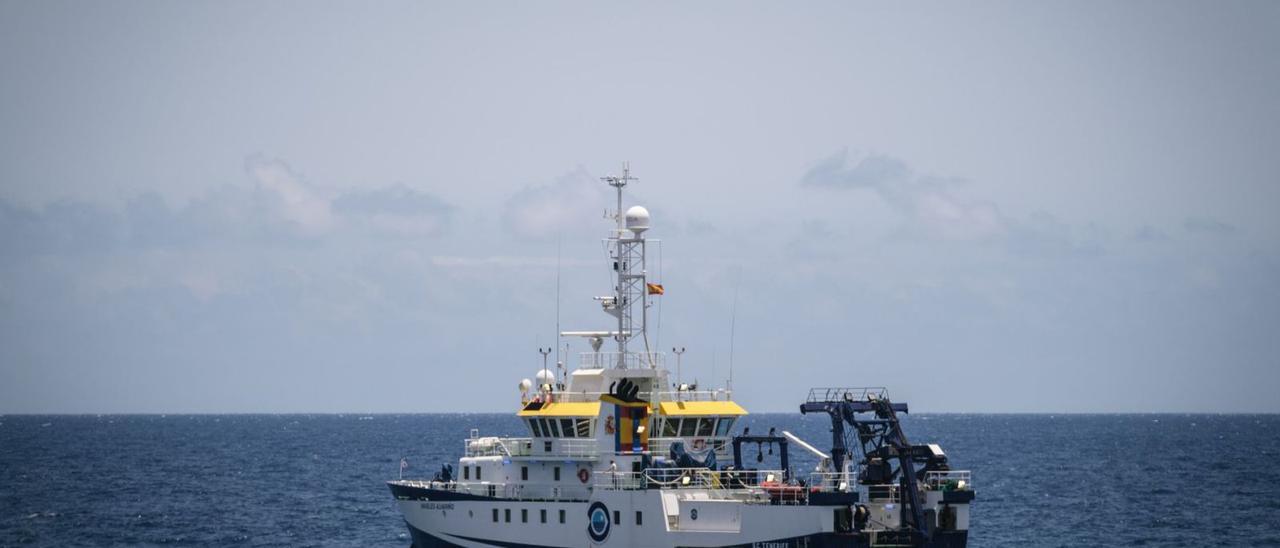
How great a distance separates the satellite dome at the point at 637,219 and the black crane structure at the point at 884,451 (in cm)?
720

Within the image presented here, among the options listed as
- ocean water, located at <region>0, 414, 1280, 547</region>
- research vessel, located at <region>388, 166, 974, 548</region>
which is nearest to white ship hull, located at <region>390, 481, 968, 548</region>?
research vessel, located at <region>388, 166, 974, 548</region>

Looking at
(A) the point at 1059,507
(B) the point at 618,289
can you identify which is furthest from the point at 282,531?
(A) the point at 1059,507

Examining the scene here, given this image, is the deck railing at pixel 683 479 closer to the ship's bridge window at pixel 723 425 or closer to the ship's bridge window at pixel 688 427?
the ship's bridge window at pixel 688 427

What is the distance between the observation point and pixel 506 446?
48938mm

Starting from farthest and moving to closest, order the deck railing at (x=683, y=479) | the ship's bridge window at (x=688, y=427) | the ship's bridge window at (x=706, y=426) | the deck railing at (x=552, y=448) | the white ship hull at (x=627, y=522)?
the ship's bridge window at (x=706, y=426) < the ship's bridge window at (x=688, y=427) < the deck railing at (x=552, y=448) < the deck railing at (x=683, y=479) < the white ship hull at (x=627, y=522)

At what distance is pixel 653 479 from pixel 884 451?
6454 millimetres

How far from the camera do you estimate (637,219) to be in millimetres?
48281

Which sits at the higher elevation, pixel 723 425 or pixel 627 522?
pixel 723 425

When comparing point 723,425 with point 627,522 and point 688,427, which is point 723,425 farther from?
point 627,522

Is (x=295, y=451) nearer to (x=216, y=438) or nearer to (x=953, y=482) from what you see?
(x=216, y=438)

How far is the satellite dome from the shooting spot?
4822cm

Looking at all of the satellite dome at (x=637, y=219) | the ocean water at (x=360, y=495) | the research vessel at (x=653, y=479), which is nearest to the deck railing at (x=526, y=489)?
the research vessel at (x=653, y=479)

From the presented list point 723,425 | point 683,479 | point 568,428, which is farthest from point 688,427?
point 568,428

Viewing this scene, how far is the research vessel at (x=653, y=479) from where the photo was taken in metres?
41.8
